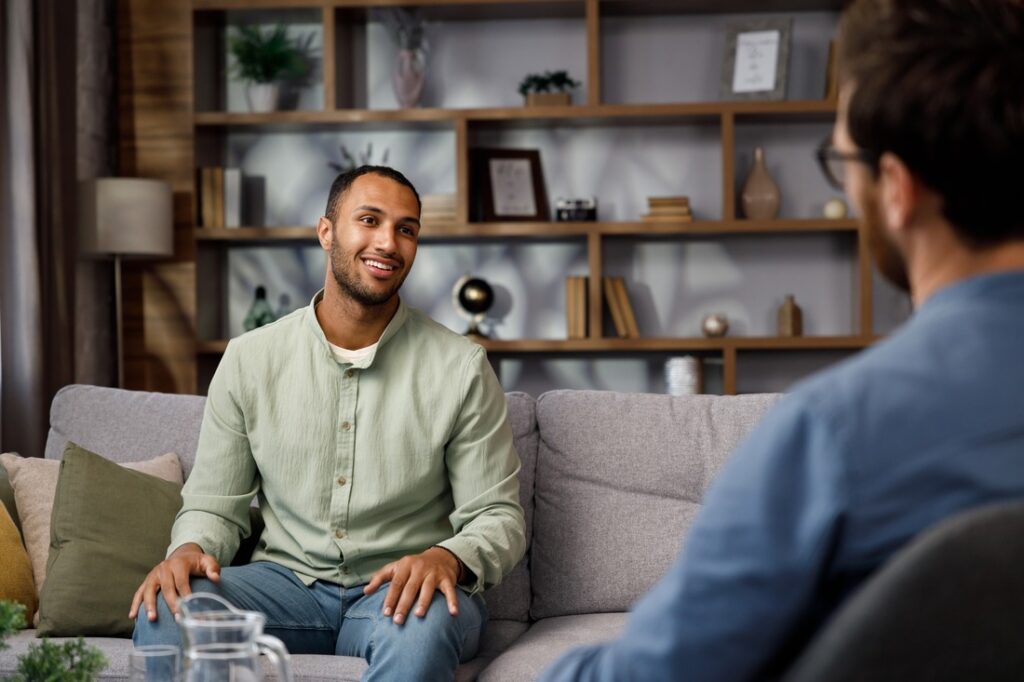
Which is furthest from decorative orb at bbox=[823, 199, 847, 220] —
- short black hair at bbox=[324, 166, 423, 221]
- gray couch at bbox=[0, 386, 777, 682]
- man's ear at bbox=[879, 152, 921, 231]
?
man's ear at bbox=[879, 152, 921, 231]

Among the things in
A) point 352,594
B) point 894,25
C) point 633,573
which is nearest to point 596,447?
point 633,573

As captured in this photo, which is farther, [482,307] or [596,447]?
[482,307]

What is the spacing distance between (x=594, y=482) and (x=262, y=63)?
2.74 metres

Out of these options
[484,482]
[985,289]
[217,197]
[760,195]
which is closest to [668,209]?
[760,195]

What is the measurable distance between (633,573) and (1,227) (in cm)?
231

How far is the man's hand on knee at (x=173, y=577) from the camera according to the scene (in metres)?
1.84

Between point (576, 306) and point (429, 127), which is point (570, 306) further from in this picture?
point (429, 127)

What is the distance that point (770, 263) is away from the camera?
4555 millimetres

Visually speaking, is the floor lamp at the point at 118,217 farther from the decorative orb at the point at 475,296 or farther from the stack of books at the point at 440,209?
the decorative orb at the point at 475,296

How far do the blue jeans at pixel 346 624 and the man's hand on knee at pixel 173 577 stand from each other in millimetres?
14

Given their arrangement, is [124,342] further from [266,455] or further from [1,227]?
[266,455]

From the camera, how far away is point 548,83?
441 centimetres

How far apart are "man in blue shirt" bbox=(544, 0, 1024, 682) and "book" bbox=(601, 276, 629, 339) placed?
3583mm

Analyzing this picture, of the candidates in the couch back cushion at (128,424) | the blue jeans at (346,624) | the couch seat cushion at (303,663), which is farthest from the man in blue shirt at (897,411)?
the couch back cushion at (128,424)
